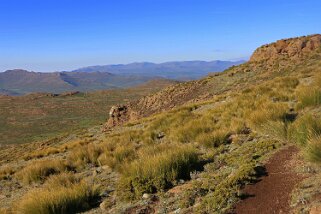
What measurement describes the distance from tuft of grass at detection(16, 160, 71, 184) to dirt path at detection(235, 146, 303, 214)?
26.7 feet

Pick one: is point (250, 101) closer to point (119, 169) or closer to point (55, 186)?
point (119, 169)

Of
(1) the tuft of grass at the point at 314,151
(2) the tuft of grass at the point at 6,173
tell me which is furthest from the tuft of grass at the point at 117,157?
(1) the tuft of grass at the point at 314,151

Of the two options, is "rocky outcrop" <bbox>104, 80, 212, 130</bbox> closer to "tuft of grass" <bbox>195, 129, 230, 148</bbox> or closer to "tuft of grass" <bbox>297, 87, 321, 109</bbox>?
"tuft of grass" <bbox>297, 87, 321, 109</bbox>

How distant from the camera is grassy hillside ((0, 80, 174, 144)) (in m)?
80.0

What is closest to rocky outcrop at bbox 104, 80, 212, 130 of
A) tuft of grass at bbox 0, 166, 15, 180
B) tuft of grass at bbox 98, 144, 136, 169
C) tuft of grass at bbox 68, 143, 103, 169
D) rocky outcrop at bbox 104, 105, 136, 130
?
rocky outcrop at bbox 104, 105, 136, 130

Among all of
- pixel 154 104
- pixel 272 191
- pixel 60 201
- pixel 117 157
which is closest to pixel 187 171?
pixel 272 191

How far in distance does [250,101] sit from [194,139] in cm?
552

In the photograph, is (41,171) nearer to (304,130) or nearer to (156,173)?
(156,173)

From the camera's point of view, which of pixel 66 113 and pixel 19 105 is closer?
pixel 66 113

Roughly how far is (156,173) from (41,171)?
6282 mm

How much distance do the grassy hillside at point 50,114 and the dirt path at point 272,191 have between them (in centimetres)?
6434

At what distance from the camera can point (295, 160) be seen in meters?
7.57

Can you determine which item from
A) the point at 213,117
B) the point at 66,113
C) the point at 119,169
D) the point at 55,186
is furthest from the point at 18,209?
the point at 66,113

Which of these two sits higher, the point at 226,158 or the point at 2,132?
the point at 226,158
